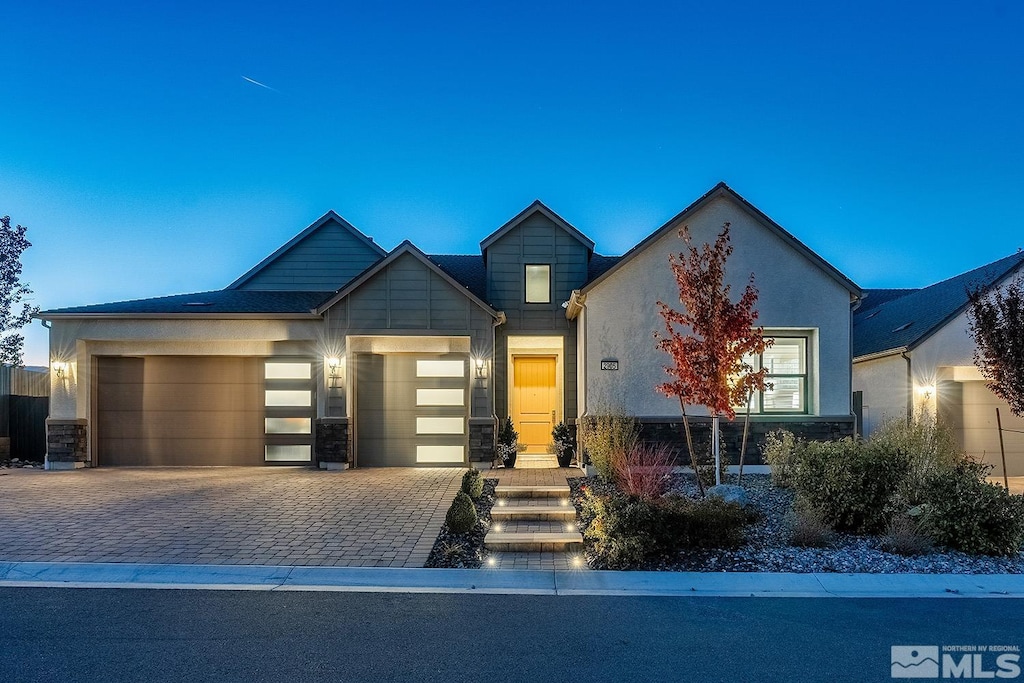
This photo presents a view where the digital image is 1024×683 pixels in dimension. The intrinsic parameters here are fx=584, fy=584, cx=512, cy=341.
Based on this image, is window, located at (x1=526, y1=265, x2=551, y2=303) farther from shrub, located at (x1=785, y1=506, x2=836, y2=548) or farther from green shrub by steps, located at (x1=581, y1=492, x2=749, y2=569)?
shrub, located at (x1=785, y1=506, x2=836, y2=548)

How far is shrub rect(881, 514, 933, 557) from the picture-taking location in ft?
21.2

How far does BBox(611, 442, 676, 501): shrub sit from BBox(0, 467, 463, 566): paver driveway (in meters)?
2.72

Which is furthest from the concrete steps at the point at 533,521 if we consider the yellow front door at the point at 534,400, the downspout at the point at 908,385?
the downspout at the point at 908,385

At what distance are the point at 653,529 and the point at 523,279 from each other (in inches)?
352

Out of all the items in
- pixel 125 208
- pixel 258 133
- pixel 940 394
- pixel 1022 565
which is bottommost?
pixel 1022 565

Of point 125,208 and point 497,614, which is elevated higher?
point 125,208

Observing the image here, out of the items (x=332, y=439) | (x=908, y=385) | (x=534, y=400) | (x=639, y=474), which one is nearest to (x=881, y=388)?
(x=908, y=385)

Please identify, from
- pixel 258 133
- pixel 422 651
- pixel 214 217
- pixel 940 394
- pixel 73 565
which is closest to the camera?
pixel 422 651

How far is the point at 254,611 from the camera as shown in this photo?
4.97 meters

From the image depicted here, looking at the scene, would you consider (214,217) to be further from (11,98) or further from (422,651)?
(422,651)

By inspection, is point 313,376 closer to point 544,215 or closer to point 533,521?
point 544,215

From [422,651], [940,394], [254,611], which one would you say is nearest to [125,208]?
[254,611]

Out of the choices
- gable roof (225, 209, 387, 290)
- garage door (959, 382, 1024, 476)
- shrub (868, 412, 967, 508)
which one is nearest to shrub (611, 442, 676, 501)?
shrub (868, 412, 967, 508)

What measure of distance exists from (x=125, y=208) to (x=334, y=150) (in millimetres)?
8638
